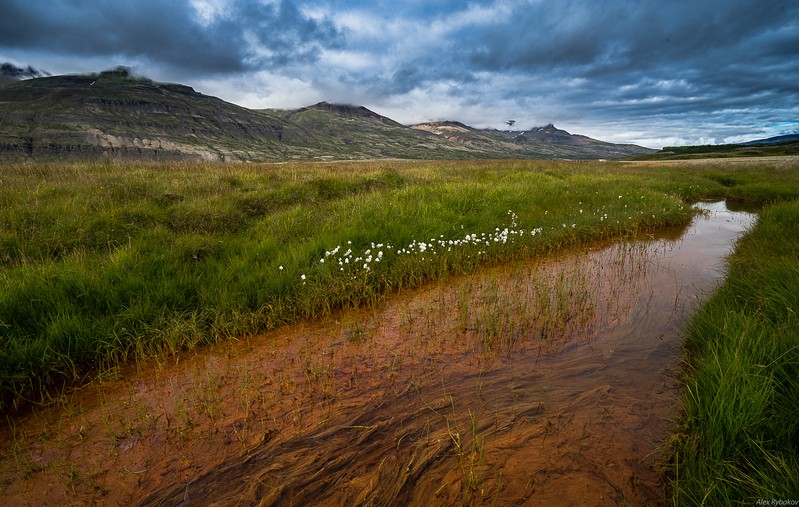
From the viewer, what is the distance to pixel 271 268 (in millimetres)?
6207

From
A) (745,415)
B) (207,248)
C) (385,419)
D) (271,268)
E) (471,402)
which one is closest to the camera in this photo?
(745,415)

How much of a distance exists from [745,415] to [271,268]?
622 cm

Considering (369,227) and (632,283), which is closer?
(632,283)

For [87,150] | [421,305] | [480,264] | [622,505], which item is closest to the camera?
[622,505]

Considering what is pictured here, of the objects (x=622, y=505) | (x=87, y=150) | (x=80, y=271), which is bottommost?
(x=622, y=505)

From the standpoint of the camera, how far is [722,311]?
428cm

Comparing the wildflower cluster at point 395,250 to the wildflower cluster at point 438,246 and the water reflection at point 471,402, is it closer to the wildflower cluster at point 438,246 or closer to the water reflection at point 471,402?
the wildflower cluster at point 438,246

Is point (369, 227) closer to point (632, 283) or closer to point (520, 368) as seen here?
point (520, 368)

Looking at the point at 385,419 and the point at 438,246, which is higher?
the point at 438,246

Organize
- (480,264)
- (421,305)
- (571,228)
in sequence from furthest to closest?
(571,228), (480,264), (421,305)

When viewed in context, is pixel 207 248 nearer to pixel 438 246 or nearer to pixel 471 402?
pixel 438 246

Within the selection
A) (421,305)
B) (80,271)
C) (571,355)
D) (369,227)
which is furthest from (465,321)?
(80,271)

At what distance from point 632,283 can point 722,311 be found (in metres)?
2.75

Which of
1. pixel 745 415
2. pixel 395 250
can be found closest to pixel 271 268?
pixel 395 250
